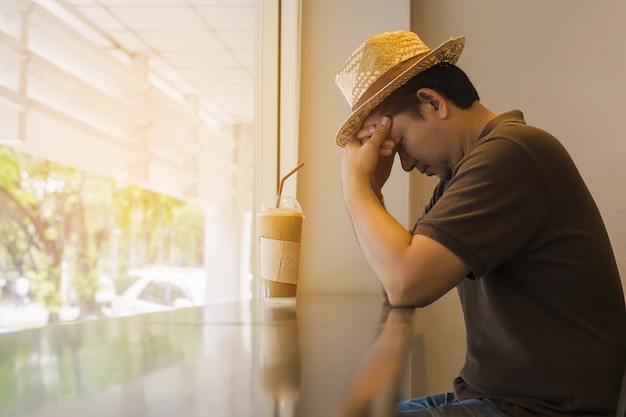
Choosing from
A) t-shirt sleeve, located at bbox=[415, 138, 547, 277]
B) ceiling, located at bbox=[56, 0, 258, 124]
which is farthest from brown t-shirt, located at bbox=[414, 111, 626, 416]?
ceiling, located at bbox=[56, 0, 258, 124]

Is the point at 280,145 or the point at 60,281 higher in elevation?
the point at 280,145

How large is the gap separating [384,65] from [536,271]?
1.93ft

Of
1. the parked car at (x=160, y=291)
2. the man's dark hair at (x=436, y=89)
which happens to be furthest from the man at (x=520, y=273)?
the parked car at (x=160, y=291)

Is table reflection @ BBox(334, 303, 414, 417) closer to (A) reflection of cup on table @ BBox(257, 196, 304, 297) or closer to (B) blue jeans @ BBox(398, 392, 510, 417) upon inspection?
(B) blue jeans @ BBox(398, 392, 510, 417)

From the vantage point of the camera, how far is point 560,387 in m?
1.09

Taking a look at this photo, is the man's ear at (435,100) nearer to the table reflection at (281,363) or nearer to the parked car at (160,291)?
the table reflection at (281,363)

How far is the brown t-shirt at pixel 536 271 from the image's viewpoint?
43.4 inches

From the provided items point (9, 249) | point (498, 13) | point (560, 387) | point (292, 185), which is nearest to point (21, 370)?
point (560, 387)

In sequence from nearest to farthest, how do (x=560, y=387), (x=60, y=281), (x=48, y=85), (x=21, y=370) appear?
1. (x=21, y=370)
2. (x=560, y=387)
3. (x=48, y=85)
4. (x=60, y=281)

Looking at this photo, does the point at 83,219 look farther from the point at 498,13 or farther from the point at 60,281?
the point at 498,13

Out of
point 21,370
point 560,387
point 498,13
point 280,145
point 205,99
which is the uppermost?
point 205,99

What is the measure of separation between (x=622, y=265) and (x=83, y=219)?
4.76 m

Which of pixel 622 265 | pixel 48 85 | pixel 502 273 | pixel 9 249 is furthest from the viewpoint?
pixel 9 249

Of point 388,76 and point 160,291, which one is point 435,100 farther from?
point 160,291
